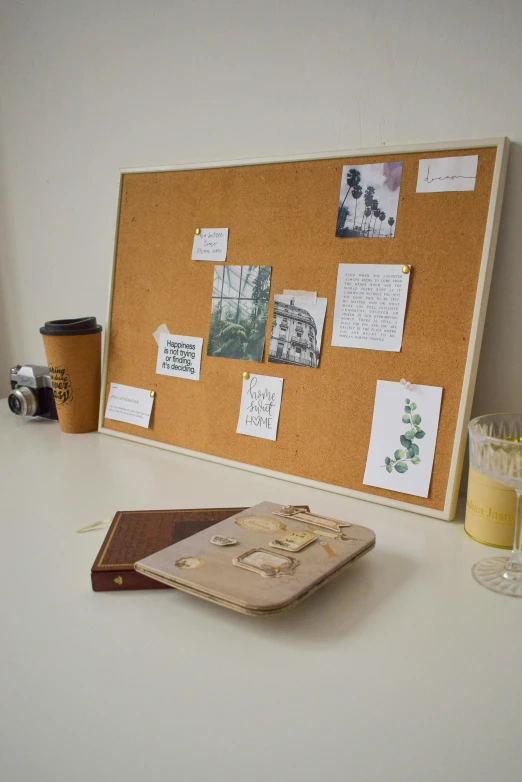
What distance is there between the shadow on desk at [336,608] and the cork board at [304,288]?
202 mm

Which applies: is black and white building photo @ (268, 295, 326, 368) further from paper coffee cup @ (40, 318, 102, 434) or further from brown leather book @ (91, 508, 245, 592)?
paper coffee cup @ (40, 318, 102, 434)

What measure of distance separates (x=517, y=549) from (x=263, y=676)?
1.20 feet

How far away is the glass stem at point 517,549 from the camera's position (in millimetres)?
755

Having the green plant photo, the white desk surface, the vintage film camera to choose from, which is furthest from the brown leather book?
the vintage film camera

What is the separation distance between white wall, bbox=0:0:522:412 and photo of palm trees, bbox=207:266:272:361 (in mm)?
228

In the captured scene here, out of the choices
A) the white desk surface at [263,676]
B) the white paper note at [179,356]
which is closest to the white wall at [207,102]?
the white paper note at [179,356]

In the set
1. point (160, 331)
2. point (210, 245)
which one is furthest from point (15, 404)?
point (210, 245)

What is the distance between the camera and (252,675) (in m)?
0.57

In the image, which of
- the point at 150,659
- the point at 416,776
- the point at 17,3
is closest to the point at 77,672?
the point at 150,659

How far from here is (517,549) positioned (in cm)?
76

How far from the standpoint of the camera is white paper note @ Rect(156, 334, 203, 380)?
1.18 meters

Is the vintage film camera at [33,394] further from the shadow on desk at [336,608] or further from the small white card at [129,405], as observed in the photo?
the shadow on desk at [336,608]

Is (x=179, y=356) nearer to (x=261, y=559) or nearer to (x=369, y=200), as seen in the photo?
(x=369, y=200)

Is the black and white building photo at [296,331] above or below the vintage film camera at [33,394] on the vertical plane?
above
